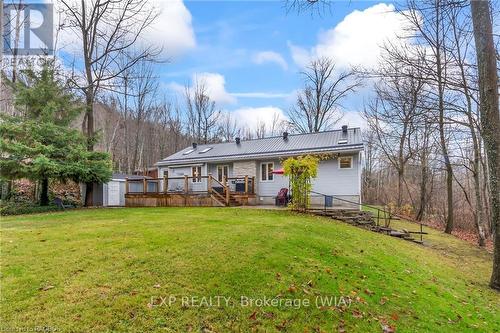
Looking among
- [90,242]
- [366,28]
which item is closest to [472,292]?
[366,28]

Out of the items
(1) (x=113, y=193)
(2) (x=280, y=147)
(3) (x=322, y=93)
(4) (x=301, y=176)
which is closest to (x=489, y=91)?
(4) (x=301, y=176)

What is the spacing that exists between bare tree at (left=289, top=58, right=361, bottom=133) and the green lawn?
2507 cm

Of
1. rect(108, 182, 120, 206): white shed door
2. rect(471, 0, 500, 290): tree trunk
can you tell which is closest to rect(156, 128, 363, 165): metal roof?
rect(108, 182, 120, 206): white shed door

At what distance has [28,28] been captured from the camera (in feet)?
53.1

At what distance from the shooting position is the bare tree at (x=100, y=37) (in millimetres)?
16734

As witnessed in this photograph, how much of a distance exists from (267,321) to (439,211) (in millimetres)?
23996

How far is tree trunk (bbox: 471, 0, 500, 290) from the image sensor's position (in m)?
6.67

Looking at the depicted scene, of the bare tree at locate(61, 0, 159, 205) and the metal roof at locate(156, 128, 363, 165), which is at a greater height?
the bare tree at locate(61, 0, 159, 205)

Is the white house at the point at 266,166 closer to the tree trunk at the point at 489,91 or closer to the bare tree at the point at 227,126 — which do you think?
the tree trunk at the point at 489,91

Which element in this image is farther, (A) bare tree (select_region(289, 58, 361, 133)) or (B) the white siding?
(A) bare tree (select_region(289, 58, 361, 133))

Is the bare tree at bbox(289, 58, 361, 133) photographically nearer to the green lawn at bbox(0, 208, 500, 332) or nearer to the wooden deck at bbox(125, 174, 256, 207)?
the wooden deck at bbox(125, 174, 256, 207)

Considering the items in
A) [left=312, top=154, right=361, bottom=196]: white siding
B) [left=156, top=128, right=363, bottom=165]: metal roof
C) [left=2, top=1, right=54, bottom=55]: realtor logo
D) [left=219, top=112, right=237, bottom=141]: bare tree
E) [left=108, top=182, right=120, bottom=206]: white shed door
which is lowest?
[left=108, top=182, right=120, bottom=206]: white shed door

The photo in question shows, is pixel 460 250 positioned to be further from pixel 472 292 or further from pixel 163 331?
pixel 163 331

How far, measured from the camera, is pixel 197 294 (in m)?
4.11
